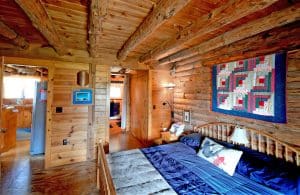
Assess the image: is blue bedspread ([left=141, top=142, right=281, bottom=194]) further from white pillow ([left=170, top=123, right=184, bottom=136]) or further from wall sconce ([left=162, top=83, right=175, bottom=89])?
wall sconce ([left=162, top=83, right=175, bottom=89])

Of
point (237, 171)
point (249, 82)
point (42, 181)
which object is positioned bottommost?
point (42, 181)

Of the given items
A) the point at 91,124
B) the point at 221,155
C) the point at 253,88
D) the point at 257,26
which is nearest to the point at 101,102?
the point at 91,124

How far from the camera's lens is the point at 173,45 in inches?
104

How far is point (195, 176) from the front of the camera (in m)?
1.98

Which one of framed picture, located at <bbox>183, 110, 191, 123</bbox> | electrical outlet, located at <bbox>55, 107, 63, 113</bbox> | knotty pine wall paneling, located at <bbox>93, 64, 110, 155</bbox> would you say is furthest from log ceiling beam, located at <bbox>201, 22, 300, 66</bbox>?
electrical outlet, located at <bbox>55, 107, 63, 113</bbox>

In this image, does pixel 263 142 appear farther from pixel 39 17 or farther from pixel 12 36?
pixel 12 36

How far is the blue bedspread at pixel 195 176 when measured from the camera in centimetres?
172

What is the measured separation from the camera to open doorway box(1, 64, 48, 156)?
150 inches

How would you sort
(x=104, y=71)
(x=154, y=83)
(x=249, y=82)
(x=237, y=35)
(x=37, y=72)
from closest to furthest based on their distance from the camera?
1. (x=237, y=35)
2. (x=249, y=82)
3. (x=104, y=71)
4. (x=154, y=83)
5. (x=37, y=72)

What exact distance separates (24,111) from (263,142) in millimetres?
7694

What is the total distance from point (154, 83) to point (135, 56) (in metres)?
0.99

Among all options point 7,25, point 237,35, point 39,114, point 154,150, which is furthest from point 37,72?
point 237,35

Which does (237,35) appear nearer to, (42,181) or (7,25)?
(7,25)

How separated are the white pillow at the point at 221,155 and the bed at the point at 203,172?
0.05m
